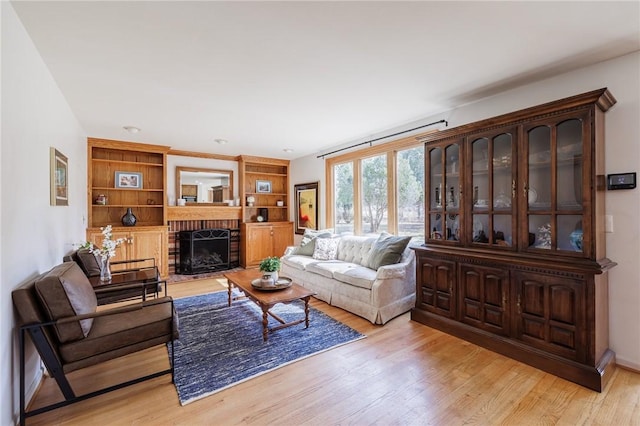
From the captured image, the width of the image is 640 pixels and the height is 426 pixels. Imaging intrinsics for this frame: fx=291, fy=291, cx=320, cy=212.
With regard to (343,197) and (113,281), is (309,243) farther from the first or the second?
(113,281)

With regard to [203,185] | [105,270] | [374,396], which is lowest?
[374,396]

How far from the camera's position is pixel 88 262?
311 cm

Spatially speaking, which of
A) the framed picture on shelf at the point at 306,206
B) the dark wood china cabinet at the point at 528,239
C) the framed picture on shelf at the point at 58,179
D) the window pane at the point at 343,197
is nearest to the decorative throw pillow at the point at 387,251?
the dark wood china cabinet at the point at 528,239

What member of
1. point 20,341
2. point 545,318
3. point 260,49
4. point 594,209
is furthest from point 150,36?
point 545,318

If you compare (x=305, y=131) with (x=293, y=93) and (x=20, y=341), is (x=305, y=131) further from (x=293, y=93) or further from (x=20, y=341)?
(x=20, y=341)

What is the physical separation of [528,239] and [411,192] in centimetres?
177

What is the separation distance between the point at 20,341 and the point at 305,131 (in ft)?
11.9

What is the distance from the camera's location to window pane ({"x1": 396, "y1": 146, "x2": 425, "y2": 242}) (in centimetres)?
397

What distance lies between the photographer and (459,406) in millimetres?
1881

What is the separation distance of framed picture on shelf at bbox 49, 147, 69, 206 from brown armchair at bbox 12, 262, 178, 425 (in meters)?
0.78

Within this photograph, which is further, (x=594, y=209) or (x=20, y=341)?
(x=594, y=209)

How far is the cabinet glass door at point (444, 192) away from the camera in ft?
9.83

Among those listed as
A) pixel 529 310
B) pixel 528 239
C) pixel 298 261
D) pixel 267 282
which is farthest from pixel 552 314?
pixel 298 261

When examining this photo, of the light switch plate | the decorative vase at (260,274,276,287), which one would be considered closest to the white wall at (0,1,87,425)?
the decorative vase at (260,274,276,287)
